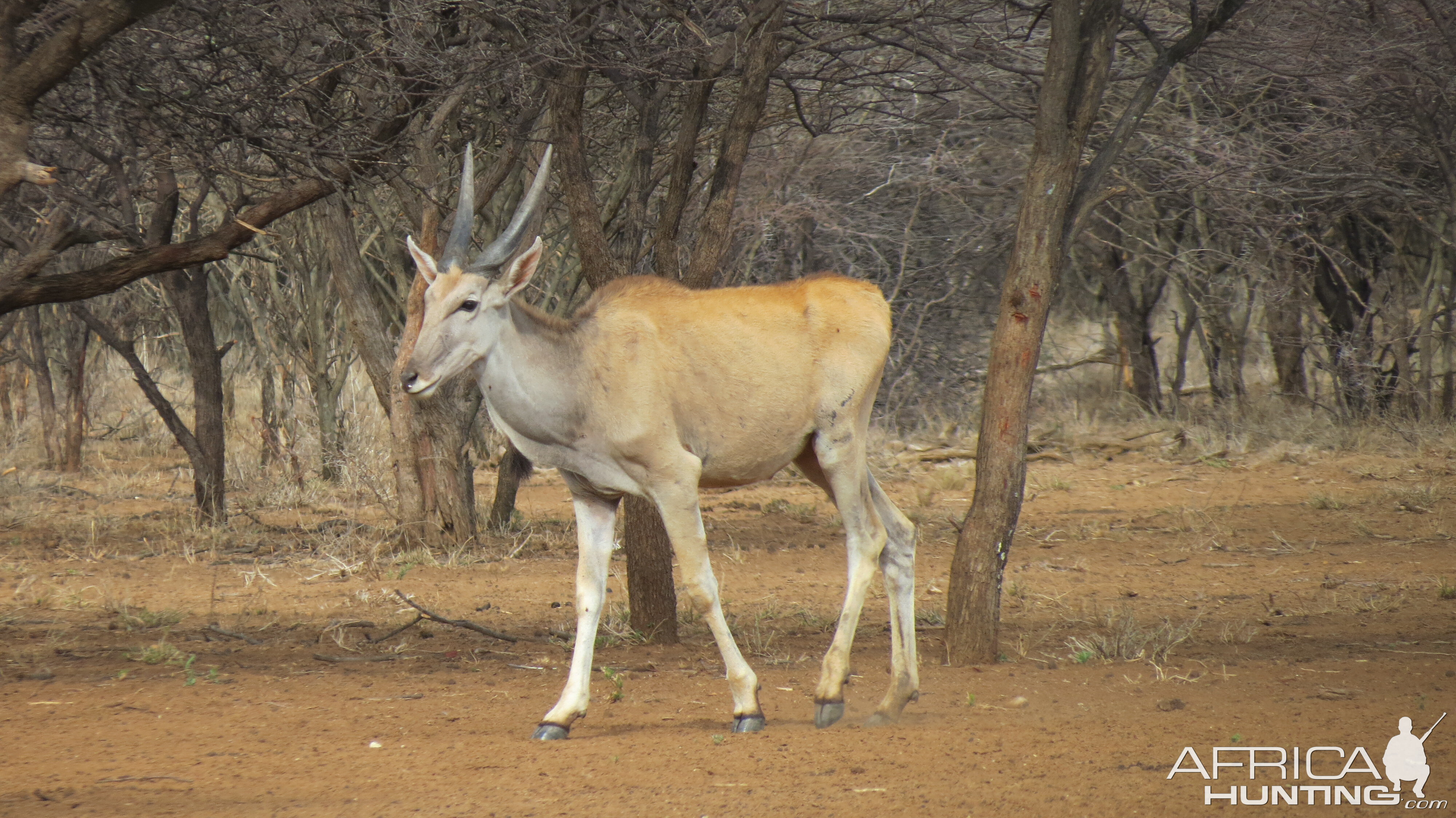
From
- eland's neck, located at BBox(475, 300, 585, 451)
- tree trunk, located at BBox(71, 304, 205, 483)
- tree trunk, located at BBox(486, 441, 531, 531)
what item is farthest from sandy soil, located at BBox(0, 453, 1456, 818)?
eland's neck, located at BBox(475, 300, 585, 451)

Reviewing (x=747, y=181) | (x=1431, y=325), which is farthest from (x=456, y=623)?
(x=1431, y=325)

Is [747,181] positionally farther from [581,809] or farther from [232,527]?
[581,809]

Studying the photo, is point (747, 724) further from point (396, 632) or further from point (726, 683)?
point (396, 632)

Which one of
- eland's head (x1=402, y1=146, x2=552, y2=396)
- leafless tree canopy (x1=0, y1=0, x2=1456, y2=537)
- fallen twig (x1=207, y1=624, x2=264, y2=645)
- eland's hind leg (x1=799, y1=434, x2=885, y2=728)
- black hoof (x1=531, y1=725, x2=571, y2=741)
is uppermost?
leafless tree canopy (x1=0, y1=0, x2=1456, y2=537)

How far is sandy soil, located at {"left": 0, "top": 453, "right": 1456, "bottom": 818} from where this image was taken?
16.2 feet

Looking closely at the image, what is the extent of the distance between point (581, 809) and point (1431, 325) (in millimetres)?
16489

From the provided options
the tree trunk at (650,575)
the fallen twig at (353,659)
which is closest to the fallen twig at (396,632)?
the fallen twig at (353,659)

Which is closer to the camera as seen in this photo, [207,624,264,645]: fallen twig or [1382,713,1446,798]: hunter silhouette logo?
[1382,713,1446,798]: hunter silhouette logo

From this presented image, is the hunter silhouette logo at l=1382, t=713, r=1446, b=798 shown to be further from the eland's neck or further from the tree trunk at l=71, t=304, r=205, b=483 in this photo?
the tree trunk at l=71, t=304, r=205, b=483

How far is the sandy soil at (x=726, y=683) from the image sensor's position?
16.2 feet

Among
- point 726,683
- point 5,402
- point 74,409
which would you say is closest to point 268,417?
point 74,409

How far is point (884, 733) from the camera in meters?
5.85

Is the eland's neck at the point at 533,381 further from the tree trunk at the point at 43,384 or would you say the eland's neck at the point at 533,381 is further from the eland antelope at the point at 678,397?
the tree trunk at the point at 43,384

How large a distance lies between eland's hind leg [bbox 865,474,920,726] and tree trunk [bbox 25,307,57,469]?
46.5 feet
